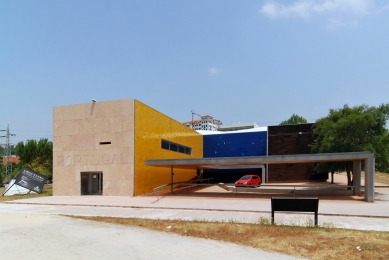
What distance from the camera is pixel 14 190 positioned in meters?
27.0

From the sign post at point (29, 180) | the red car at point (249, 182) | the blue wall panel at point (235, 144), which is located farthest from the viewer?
the blue wall panel at point (235, 144)

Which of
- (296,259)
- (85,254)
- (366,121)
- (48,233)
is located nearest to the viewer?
(296,259)

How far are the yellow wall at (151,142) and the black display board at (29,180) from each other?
361 inches

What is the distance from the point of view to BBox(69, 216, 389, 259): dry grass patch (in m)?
6.81

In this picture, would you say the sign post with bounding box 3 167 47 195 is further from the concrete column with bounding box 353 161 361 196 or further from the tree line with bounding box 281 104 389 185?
the concrete column with bounding box 353 161 361 196

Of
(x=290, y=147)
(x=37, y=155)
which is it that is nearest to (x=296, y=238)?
(x=290, y=147)

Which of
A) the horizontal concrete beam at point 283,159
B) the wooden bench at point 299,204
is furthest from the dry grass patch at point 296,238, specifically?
the horizontal concrete beam at point 283,159

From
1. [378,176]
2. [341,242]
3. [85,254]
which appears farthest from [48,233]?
[378,176]

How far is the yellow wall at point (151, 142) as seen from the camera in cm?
2478

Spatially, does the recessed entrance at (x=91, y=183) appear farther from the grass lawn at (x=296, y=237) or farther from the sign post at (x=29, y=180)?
the grass lawn at (x=296, y=237)

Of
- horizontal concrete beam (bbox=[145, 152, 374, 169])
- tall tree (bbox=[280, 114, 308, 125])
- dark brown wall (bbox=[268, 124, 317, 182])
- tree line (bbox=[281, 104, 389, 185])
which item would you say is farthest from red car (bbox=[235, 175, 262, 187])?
tall tree (bbox=[280, 114, 308, 125])

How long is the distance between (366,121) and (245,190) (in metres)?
10.5

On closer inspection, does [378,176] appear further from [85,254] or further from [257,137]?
[85,254]

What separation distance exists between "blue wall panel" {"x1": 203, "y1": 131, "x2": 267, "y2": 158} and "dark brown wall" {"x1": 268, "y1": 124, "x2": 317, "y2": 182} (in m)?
1.32
